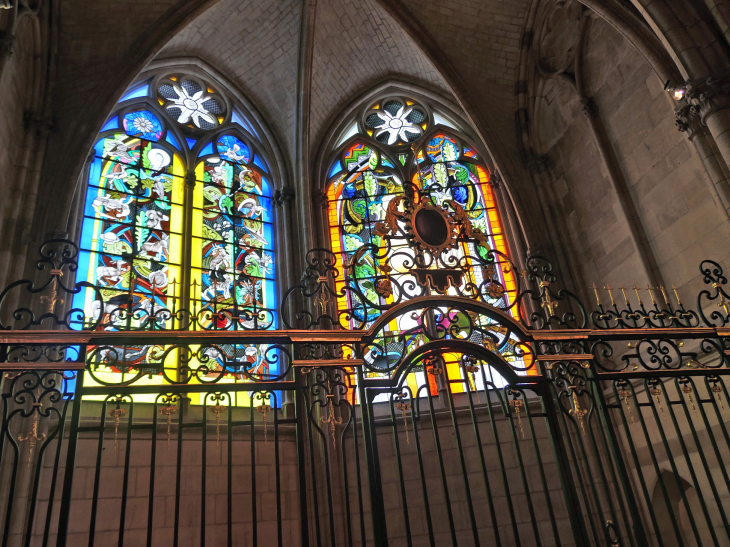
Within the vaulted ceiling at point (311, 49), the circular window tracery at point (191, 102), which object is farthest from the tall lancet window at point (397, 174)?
the circular window tracery at point (191, 102)

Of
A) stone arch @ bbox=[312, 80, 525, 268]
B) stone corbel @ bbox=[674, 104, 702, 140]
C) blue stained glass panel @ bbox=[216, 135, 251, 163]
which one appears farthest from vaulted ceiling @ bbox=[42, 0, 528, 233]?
stone corbel @ bbox=[674, 104, 702, 140]

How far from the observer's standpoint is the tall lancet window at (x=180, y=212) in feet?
29.5

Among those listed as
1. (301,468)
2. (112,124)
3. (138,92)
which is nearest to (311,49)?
(138,92)

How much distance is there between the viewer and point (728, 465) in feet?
23.3

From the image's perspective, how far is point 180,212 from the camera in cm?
1002

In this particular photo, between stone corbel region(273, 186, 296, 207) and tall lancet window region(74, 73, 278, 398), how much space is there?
227mm

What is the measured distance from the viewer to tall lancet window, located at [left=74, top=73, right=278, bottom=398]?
898 cm

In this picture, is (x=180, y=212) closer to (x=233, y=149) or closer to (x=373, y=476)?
(x=233, y=149)

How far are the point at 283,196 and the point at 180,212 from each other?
178cm

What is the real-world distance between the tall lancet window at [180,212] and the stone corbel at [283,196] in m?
0.23

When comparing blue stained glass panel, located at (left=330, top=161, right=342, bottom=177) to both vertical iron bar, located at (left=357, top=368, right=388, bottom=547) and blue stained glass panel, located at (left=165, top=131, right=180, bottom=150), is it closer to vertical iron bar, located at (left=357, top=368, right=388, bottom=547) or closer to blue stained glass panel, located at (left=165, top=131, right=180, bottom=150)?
blue stained glass panel, located at (left=165, top=131, right=180, bottom=150)

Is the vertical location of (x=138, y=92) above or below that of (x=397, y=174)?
above

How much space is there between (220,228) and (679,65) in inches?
266

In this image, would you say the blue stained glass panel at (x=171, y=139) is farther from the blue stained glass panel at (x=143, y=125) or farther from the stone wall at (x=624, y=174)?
the stone wall at (x=624, y=174)
